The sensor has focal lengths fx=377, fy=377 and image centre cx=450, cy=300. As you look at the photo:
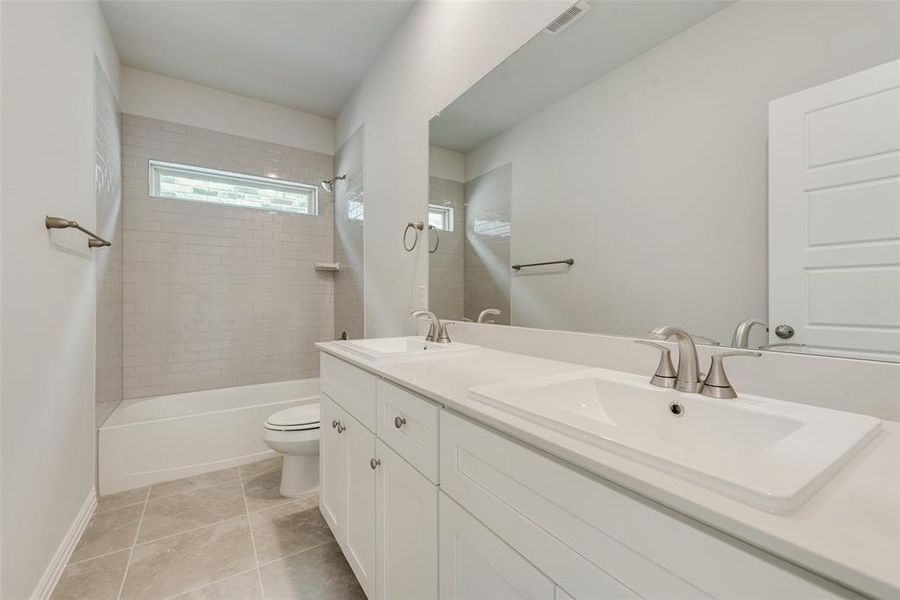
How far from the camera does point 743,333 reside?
834mm

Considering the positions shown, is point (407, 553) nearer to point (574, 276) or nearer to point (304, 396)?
point (574, 276)

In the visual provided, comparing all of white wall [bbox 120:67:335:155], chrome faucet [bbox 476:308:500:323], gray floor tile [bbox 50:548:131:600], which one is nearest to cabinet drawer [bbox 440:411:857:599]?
chrome faucet [bbox 476:308:500:323]

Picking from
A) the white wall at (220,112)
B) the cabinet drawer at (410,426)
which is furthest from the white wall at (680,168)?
the white wall at (220,112)

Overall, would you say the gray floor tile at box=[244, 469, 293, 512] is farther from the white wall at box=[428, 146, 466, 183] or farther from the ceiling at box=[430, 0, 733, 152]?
the ceiling at box=[430, 0, 733, 152]

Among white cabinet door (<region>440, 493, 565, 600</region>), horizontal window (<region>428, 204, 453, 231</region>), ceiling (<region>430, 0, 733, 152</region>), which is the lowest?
white cabinet door (<region>440, 493, 565, 600</region>)

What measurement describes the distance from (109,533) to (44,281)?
4.03ft

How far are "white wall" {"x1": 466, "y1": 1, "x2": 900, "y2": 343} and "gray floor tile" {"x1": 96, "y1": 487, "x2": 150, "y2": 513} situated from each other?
237 cm

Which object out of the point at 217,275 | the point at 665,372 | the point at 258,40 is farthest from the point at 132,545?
the point at 258,40

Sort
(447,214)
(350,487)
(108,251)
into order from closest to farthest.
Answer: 1. (350,487)
2. (447,214)
3. (108,251)

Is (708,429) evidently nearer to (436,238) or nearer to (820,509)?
(820,509)

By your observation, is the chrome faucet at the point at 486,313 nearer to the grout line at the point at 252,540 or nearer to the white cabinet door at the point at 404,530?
the white cabinet door at the point at 404,530

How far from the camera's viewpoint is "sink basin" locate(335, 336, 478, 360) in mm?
1321

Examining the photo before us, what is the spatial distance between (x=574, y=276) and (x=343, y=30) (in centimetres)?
210

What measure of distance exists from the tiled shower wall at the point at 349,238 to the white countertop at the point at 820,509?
2292 mm
